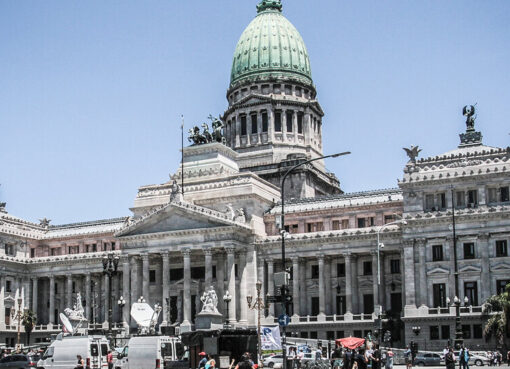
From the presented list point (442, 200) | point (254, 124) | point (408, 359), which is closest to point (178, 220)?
point (442, 200)

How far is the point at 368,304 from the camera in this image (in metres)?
100

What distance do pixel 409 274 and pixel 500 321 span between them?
13896 millimetres

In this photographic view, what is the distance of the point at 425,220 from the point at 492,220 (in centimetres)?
714

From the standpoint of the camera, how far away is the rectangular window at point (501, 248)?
8906 cm

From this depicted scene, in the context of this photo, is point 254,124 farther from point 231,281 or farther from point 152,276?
point 231,281

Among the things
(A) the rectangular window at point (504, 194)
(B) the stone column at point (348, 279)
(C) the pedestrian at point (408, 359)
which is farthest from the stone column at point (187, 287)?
(A) the rectangular window at point (504, 194)

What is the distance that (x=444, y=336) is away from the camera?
89812 millimetres

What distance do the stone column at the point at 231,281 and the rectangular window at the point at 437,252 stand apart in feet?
79.1

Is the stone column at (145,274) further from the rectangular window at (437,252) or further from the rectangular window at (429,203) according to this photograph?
the rectangular window at (437,252)

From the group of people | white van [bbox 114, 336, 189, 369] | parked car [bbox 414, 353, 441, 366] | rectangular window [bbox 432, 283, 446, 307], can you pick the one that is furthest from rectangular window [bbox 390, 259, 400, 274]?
white van [bbox 114, 336, 189, 369]

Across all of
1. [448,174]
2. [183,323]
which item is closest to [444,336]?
[448,174]

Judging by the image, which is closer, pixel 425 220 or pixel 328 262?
pixel 425 220

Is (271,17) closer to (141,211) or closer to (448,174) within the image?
(141,211)

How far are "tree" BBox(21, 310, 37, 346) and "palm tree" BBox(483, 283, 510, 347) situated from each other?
207ft
